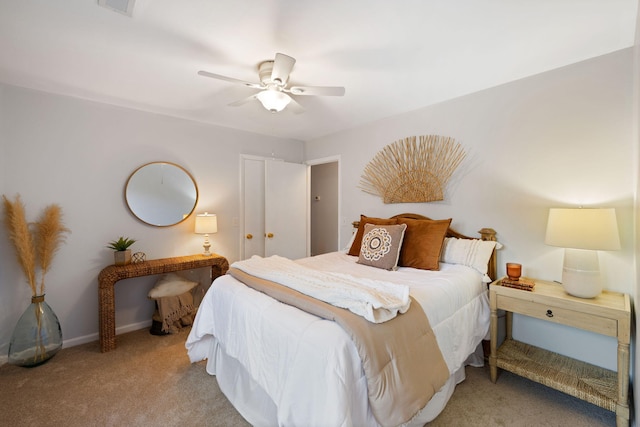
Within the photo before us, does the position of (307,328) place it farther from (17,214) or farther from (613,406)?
(17,214)

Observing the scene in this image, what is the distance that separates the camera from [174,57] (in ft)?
6.29

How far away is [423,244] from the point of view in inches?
94.7

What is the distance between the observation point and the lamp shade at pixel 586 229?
5.37 ft

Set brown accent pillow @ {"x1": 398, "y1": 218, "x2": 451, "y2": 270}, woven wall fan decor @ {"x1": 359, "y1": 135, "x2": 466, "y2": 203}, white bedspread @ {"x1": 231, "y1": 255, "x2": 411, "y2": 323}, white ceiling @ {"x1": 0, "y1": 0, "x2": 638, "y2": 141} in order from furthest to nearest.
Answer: woven wall fan decor @ {"x1": 359, "y1": 135, "x2": 466, "y2": 203}
brown accent pillow @ {"x1": 398, "y1": 218, "x2": 451, "y2": 270}
white ceiling @ {"x1": 0, "y1": 0, "x2": 638, "y2": 141}
white bedspread @ {"x1": 231, "y1": 255, "x2": 411, "y2": 323}

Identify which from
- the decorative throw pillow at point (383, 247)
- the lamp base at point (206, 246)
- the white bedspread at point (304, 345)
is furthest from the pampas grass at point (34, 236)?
the decorative throw pillow at point (383, 247)

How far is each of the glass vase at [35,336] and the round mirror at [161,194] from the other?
1.11 meters

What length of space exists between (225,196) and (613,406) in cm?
383

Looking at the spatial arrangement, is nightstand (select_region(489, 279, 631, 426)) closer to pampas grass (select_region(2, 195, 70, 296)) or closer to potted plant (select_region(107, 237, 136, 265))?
potted plant (select_region(107, 237, 136, 265))

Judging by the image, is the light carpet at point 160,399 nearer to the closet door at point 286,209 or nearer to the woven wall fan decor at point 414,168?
the woven wall fan decor at point 414,168

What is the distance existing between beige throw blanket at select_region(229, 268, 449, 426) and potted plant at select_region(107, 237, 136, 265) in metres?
2.11

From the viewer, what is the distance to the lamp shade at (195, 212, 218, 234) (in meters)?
3.12

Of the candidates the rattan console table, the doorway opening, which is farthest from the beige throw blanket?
the doorway opening

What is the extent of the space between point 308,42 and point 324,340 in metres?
1.78

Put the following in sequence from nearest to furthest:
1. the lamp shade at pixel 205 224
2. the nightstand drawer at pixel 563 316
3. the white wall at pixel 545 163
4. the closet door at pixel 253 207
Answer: the nightstand drawer at pixel 563 316
the white wall at pixel 545 163
the lamp shade at pixel 205 224
the closet door at pixel 253 207
